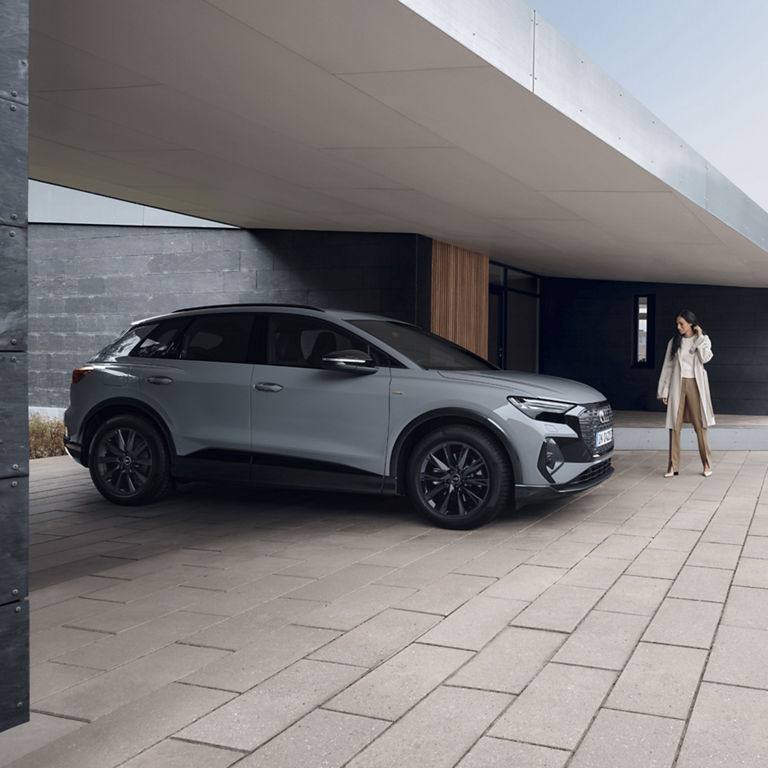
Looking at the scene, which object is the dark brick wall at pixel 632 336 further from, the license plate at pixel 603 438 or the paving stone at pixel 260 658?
the paving stone at pixel 260 658

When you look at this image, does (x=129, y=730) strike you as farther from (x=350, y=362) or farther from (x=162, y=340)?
(x=162, y=340)

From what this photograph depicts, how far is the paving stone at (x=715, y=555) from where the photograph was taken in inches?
220

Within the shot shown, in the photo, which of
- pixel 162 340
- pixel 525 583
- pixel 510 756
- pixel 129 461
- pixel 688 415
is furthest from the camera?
pixel 688 415

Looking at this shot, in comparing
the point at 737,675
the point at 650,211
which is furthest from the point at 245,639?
the point at 650,211

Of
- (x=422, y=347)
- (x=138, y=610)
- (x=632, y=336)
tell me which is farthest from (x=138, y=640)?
(x=632, y=336)

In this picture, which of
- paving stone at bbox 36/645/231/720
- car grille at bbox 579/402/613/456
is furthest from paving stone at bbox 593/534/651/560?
paving stone at bbox 36/645/231/720

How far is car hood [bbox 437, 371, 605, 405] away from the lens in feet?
21.6

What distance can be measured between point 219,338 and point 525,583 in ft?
11.6

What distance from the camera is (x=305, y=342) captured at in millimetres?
7047

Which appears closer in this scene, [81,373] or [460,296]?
[81,373]

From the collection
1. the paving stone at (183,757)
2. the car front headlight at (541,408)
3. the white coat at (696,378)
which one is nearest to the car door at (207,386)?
the car front headlight at (541,408)

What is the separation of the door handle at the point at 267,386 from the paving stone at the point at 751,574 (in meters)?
3.56

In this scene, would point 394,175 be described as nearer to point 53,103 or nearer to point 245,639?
point 53,103

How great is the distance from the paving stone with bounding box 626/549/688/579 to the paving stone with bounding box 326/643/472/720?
194 centimetres
